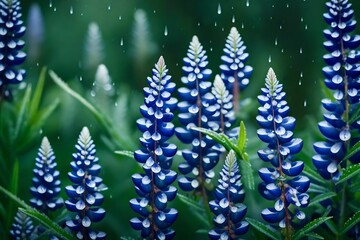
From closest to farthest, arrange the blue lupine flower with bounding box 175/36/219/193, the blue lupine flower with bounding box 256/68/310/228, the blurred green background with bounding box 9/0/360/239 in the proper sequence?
the blue lupine flower with bounding box 256/68/310/228, the blue lupine flower with bounding box 175/36/219/193, the blurred green background with bounding box 9/0/360/239

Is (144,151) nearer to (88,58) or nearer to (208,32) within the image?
(88,58)

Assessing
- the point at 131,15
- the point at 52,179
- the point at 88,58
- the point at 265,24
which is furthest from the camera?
the point at 131,15

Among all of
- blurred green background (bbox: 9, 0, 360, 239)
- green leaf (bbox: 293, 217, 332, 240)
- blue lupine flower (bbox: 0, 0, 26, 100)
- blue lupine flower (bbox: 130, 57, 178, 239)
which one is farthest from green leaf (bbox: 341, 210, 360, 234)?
blue lupine flower (bbox: 0, 0, 26, 100)

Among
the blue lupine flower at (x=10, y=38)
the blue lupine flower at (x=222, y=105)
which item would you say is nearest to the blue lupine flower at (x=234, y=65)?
the blue lupine flower at (x=222, y=105)

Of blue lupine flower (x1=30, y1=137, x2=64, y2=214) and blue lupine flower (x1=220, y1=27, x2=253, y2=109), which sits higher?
blue lupine flower (x1=220, y1=27, x2=253, y2=109)

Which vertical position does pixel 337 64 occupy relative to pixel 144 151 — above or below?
above

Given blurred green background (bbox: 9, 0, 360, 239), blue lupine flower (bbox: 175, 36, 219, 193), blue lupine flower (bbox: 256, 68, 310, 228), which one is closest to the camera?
blue lupine flower (bbox: 256, 68, 310, 228)

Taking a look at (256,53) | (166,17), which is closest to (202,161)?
(256,53)

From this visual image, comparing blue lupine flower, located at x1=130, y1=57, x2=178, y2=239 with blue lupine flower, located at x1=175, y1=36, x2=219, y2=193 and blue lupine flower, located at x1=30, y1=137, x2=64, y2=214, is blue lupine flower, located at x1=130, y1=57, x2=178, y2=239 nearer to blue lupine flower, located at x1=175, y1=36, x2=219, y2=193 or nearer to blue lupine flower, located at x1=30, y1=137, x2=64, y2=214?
blue lupine flower, located at x1=175, y1=36, x2=219, y2=193
